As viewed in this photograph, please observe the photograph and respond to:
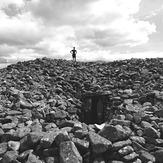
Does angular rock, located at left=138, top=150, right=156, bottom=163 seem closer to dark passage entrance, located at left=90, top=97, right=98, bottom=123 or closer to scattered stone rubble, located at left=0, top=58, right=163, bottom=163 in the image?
scattered stone rubble, located at left=0, top=58, right=163, bottom=163

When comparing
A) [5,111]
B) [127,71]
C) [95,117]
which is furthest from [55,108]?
[127,71]

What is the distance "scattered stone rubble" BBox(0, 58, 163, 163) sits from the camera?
17.1ft

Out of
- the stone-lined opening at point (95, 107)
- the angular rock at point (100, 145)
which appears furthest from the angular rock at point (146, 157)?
the stone-lined opening at point (95, 107)

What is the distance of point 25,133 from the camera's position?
616cm

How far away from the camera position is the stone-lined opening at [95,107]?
11.9 meters

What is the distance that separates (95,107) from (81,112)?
54.3 inches

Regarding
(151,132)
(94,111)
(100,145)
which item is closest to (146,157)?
(151,132)

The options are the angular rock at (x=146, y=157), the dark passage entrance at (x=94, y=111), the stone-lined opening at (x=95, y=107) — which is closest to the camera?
the angular rock at (x=146, y=157)

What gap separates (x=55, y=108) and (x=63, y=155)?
5159mm

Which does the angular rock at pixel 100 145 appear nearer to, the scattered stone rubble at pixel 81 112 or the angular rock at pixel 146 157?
the scattered stone rubble at pixel 81 112

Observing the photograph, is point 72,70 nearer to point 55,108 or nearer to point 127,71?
point 127,71

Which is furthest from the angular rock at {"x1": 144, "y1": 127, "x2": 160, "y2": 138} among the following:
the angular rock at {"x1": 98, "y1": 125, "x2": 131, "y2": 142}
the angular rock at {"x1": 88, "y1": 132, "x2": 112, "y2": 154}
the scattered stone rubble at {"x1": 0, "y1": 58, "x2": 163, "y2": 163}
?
the angular rock at {"x1": 88, "y1": 132, "x2": 112, "y2": 154}

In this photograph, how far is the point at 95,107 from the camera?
1264cm

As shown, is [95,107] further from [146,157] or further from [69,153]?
[69,153]
